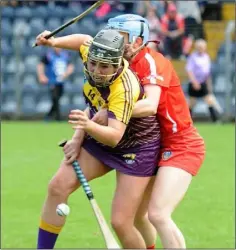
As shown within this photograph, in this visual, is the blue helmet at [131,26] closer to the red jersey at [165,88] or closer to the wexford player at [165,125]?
the wexford player at [165,125]

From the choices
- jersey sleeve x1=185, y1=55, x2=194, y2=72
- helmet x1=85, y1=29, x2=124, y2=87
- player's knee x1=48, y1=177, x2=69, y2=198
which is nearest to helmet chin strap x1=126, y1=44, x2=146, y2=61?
helmet x1=85, y1=29, x2=124, y2=87

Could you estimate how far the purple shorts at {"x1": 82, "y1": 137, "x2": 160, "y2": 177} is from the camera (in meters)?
5.75

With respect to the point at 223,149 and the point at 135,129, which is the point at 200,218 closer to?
the point at 135,129

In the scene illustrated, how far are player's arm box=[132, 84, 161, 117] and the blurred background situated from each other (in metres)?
13.1

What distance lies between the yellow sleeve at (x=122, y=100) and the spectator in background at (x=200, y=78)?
12596 mm

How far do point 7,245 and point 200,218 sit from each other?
6.98 ft

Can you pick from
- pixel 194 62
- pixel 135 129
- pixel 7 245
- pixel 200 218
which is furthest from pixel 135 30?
pixel 194 62

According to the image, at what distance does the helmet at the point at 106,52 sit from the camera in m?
5.25

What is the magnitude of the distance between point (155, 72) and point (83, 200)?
3964mm

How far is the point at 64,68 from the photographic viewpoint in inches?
744

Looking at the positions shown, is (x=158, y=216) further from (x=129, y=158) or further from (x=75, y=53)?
(x=75, y=53)

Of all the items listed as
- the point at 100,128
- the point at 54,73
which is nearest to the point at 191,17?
the point at 54,73

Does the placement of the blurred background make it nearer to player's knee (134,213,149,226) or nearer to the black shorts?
the black shorts

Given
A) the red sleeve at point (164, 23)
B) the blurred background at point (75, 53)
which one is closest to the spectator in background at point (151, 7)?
the blurred background at point (75, 53)
